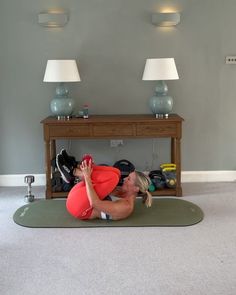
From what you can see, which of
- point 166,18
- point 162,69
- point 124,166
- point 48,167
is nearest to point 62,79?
point 48,167

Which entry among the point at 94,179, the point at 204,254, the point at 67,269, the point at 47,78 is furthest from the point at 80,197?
the point at 47,78

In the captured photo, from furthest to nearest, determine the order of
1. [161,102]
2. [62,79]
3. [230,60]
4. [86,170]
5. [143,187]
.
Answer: [230,60] → [161,102] → [62,79] → [143,187] → [86,170]

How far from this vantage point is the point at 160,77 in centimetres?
416

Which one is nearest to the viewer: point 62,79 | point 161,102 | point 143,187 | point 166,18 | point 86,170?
point 86,170

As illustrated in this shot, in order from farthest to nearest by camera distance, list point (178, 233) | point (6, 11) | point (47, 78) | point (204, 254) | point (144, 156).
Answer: point (144, 156)
point (6, 11)
point (47, 78)
point (178, 233)
point (204, 254)

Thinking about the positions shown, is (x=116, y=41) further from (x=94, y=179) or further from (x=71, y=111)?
(x=94, y=179)

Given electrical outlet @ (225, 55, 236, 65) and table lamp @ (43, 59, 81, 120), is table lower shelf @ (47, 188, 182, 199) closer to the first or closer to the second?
table lamp @ (43, 59, 81, 120)

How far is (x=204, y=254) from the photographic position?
2.92 metres

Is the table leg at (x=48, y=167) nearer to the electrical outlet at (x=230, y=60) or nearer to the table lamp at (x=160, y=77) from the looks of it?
the table lamp at (x=160, y=77)

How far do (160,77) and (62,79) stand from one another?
0.98 m

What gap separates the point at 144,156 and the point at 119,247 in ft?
6.02

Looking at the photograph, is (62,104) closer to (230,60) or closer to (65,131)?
(65,131)

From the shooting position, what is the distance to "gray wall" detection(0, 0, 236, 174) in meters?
4.50

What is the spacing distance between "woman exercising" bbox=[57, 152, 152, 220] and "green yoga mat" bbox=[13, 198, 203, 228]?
0.26ft
